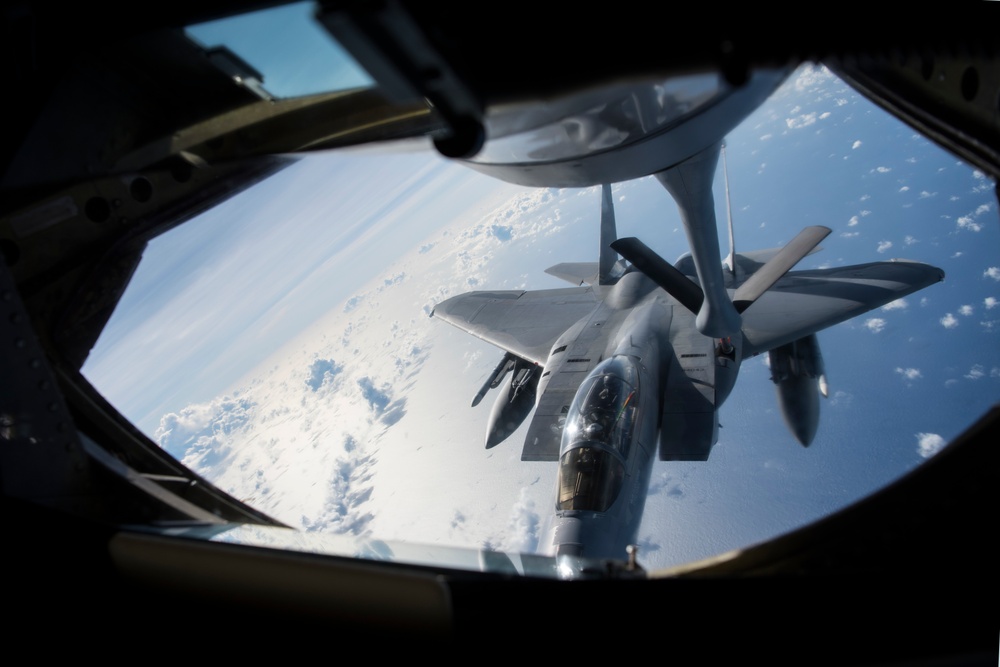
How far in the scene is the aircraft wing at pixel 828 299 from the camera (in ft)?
32.4

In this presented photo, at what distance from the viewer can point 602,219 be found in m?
13.0

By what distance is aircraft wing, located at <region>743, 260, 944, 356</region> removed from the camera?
388 inches

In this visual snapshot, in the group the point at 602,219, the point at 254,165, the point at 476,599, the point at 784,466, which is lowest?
the point at 784,466

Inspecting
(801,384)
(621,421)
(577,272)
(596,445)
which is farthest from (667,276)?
(577,272)

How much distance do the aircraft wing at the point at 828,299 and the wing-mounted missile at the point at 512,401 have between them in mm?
4155

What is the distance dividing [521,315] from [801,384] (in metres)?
5.95

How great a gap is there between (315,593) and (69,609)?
2.70 ft

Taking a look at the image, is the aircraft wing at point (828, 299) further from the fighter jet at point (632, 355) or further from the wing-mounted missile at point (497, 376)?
the wing-mounted missile at point (497, 376)

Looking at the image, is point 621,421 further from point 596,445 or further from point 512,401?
point 512,401

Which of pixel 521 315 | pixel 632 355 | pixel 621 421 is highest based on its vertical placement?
pixel 521 315

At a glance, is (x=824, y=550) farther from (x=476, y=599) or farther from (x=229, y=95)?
(x=229, y=95)

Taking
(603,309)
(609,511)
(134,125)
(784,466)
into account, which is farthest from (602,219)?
(784,466)

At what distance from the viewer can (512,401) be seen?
1149 cm

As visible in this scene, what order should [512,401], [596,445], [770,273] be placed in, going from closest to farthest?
[596,445], [770,273], [512,401]
